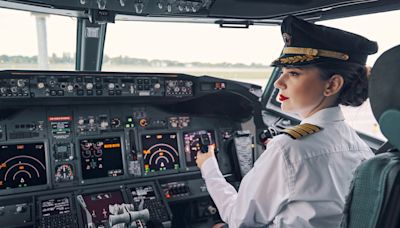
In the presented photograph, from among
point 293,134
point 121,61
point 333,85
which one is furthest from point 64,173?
point 333,85

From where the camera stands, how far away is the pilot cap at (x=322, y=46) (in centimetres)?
147

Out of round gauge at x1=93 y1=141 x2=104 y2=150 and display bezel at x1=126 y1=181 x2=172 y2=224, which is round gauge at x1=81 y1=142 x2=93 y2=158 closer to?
round gauge at x1=93 y1=141 x2=104 y2=150

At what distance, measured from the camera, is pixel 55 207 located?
246cm

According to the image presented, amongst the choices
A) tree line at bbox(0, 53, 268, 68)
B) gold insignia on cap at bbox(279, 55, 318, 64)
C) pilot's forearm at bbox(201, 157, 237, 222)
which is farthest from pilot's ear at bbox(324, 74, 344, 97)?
tree line at bbox(0, 53, 268, 68)

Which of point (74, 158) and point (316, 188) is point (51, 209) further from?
point (316, 188)

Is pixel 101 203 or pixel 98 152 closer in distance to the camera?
pixel 101 203

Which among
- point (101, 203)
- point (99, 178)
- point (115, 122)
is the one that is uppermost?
point (115, 122)

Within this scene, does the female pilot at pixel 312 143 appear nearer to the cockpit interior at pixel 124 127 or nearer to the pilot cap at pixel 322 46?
the pilot cap at pixel 322 46

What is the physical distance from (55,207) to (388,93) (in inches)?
88.1

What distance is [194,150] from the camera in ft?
10.2

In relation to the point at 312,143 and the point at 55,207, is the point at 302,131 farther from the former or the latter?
the point at 55,207

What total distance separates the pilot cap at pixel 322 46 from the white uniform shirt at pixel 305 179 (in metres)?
0.22

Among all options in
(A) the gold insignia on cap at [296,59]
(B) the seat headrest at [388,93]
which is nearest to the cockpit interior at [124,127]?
(A) the gold insignia on cap at [296,59]

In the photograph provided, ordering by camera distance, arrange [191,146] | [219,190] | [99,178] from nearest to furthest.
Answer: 1. [219,190]
2. [99,178]
3. [191,146]
